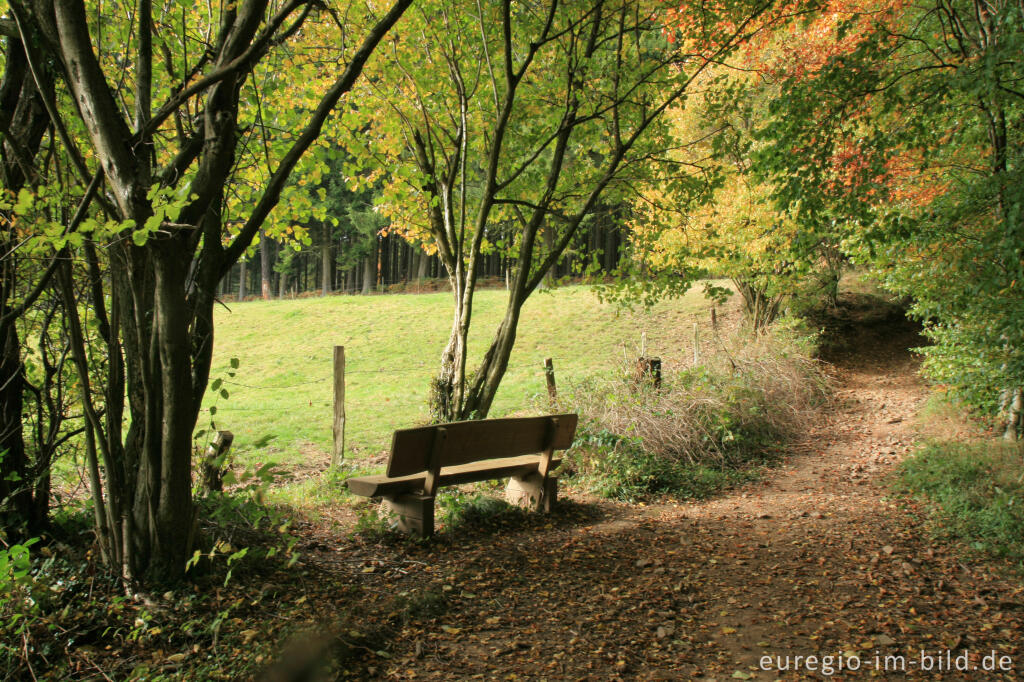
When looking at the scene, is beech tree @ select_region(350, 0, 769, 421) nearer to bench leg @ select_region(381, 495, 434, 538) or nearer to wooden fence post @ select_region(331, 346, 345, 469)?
wooden fence post @ select_region(331, 346, 345, 469)

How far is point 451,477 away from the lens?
5.64m

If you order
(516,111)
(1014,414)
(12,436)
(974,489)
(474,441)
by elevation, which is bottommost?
(974,489)

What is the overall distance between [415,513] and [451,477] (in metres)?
0.43

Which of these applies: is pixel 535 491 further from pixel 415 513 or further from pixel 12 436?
pixel 12 436

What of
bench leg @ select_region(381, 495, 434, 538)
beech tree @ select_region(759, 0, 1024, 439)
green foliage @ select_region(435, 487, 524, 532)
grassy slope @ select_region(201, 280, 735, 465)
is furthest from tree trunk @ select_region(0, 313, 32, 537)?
beech tree @ select_region(759, 0, 1024, 439)

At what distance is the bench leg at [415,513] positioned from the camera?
5.35 metres

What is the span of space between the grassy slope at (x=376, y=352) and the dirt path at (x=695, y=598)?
4527 millimetres

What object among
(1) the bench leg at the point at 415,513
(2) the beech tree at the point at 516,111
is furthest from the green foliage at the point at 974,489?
(1) the bench leg at the point at 415,513

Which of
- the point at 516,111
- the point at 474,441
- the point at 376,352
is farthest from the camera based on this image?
the point at 376,352

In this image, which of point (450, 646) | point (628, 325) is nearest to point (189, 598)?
point (450, 646)

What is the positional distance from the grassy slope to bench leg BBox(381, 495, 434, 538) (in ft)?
13.1

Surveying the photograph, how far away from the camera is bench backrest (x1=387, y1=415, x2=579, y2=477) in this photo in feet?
16.8

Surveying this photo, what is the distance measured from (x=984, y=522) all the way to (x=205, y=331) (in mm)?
6445

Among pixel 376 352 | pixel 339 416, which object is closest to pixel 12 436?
pixel 339 416
